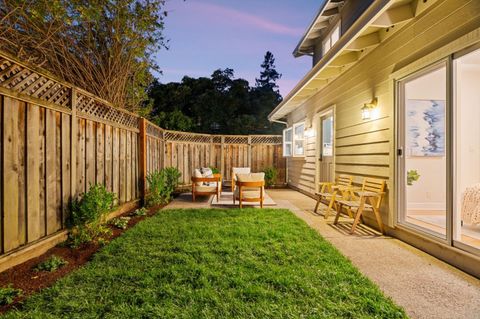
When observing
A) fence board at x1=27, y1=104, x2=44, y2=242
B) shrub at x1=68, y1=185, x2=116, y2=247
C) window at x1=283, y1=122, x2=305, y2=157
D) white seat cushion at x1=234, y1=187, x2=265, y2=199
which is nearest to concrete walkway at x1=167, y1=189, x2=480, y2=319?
white seat cushion at x1=234, y1=187, x2=265, y2=199

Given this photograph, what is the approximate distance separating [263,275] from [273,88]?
861 inches

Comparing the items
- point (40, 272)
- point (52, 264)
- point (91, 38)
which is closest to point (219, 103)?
point (91, 38)

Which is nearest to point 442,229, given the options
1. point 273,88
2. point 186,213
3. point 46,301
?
point 186,213

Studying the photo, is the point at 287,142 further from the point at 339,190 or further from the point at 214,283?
the point at 214,283

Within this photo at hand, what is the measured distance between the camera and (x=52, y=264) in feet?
8.29

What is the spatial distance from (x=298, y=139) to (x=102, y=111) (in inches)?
257

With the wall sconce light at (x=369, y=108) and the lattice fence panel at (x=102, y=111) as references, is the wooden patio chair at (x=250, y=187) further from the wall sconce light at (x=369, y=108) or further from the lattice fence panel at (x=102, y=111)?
the lattice fence panel at (x=102, y=111)

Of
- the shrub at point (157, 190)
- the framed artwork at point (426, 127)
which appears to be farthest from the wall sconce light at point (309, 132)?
the shrub at point (157, 190)

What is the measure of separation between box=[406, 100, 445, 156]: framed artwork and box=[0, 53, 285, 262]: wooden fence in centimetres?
597

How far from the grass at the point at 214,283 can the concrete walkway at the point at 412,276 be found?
201mm

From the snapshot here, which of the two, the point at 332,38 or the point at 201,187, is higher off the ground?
the point at 332,38

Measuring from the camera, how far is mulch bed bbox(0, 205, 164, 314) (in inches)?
84.4

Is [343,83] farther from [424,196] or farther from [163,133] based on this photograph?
[163,133]

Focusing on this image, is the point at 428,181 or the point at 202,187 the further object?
the point at 202,187
